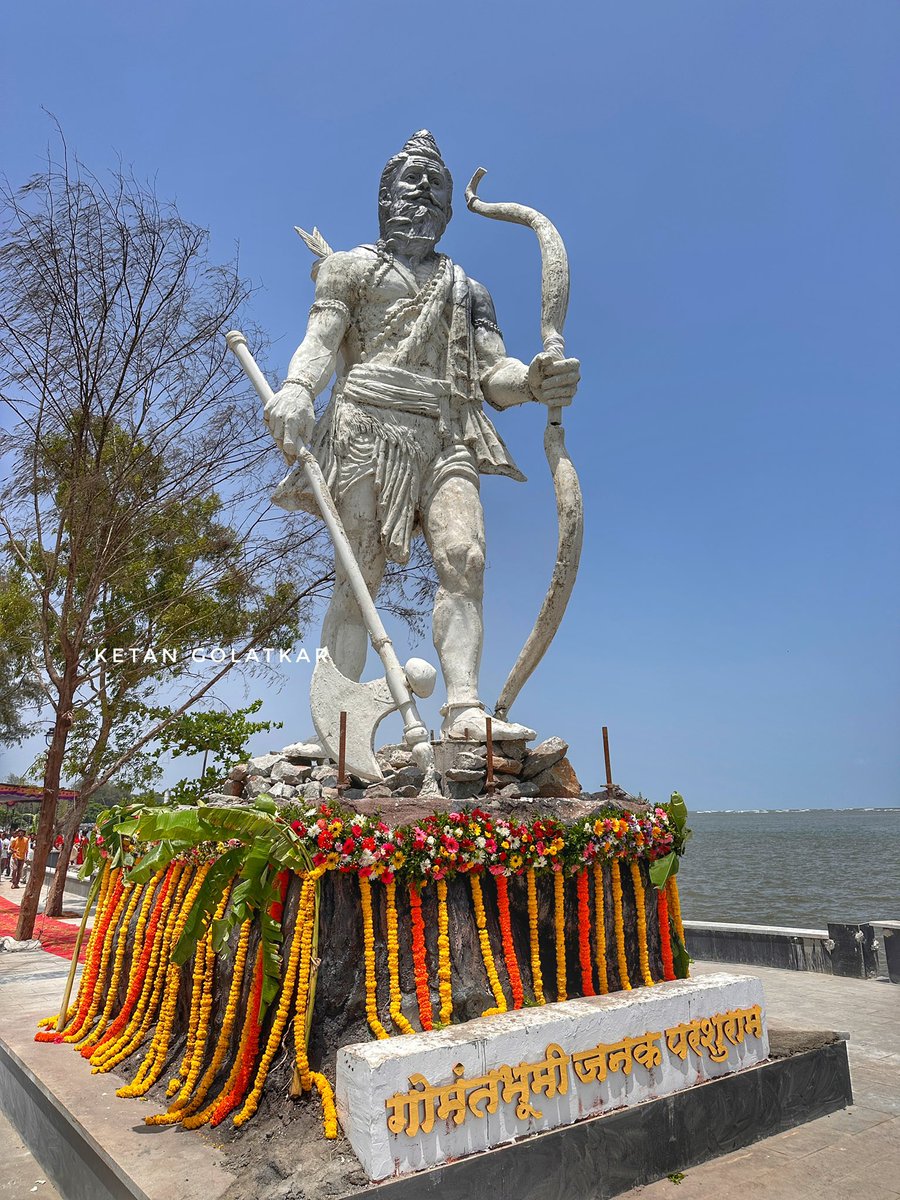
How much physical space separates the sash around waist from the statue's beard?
84cm

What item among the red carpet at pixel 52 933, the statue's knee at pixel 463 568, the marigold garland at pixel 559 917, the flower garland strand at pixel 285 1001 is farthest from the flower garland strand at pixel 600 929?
the red carpet at pixel 52 933

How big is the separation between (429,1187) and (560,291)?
4326 mm

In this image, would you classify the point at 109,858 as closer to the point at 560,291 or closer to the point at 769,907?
the point at 560,291

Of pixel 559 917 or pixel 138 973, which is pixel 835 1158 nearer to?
pixel 559 917

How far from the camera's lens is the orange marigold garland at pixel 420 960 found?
309 cm

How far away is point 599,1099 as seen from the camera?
121 inches

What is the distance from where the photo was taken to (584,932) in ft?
11.9

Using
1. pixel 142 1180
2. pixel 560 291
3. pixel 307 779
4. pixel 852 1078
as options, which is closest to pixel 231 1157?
pixel 142 1180

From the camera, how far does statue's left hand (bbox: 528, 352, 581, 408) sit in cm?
497

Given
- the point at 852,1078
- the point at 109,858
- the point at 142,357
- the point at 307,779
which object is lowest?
the point at 852,1078

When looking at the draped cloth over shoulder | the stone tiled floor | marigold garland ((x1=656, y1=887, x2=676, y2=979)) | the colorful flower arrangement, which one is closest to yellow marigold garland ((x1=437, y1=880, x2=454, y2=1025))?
the colorful flower arrangement

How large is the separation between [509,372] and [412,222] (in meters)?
1.06

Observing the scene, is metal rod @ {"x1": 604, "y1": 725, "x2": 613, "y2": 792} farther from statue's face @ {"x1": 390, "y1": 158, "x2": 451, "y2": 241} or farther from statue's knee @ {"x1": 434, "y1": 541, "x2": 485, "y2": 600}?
statue's face @ {"x1": 390, "y1": 158, "x2": 451, "y2": 241}

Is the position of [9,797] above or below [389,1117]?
above
